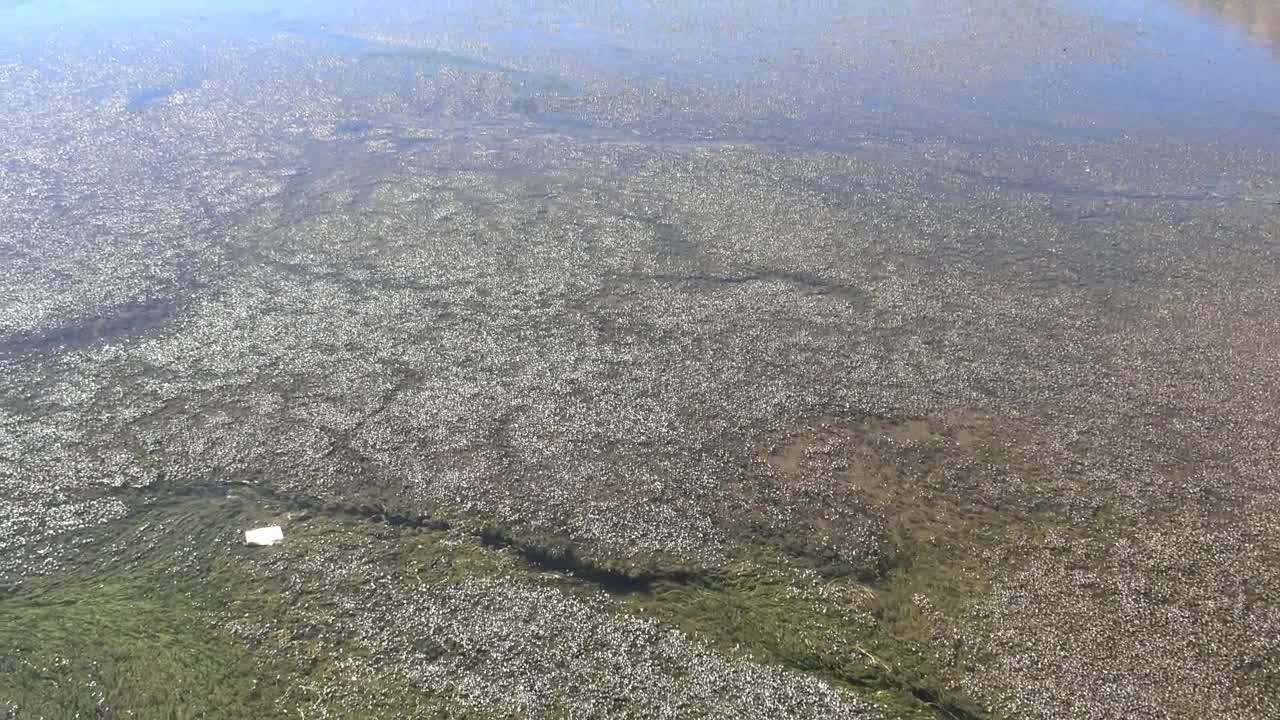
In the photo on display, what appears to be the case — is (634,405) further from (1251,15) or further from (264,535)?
(1251,15)

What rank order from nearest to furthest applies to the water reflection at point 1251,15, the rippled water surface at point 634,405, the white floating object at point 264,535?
the rippled water surface at point 634,405 → the white floating object at point 264,535 → the water reflection at point 1251,15

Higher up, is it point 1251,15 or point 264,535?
point 1251,15

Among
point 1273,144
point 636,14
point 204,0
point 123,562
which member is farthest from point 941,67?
point 204,0

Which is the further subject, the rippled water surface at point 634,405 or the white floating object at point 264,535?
the white floating object at point 264,535

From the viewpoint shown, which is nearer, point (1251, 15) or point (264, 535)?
point (264, 535)

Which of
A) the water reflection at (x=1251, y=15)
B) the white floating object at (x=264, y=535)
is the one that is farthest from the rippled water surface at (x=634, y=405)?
the water reflection at (x=1251, y=15)

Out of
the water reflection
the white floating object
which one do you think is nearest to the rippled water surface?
the white floating object

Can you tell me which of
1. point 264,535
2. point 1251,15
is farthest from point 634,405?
point 1251,15

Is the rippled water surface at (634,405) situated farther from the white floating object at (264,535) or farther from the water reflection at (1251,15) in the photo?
the water reflection at (1251,15)
